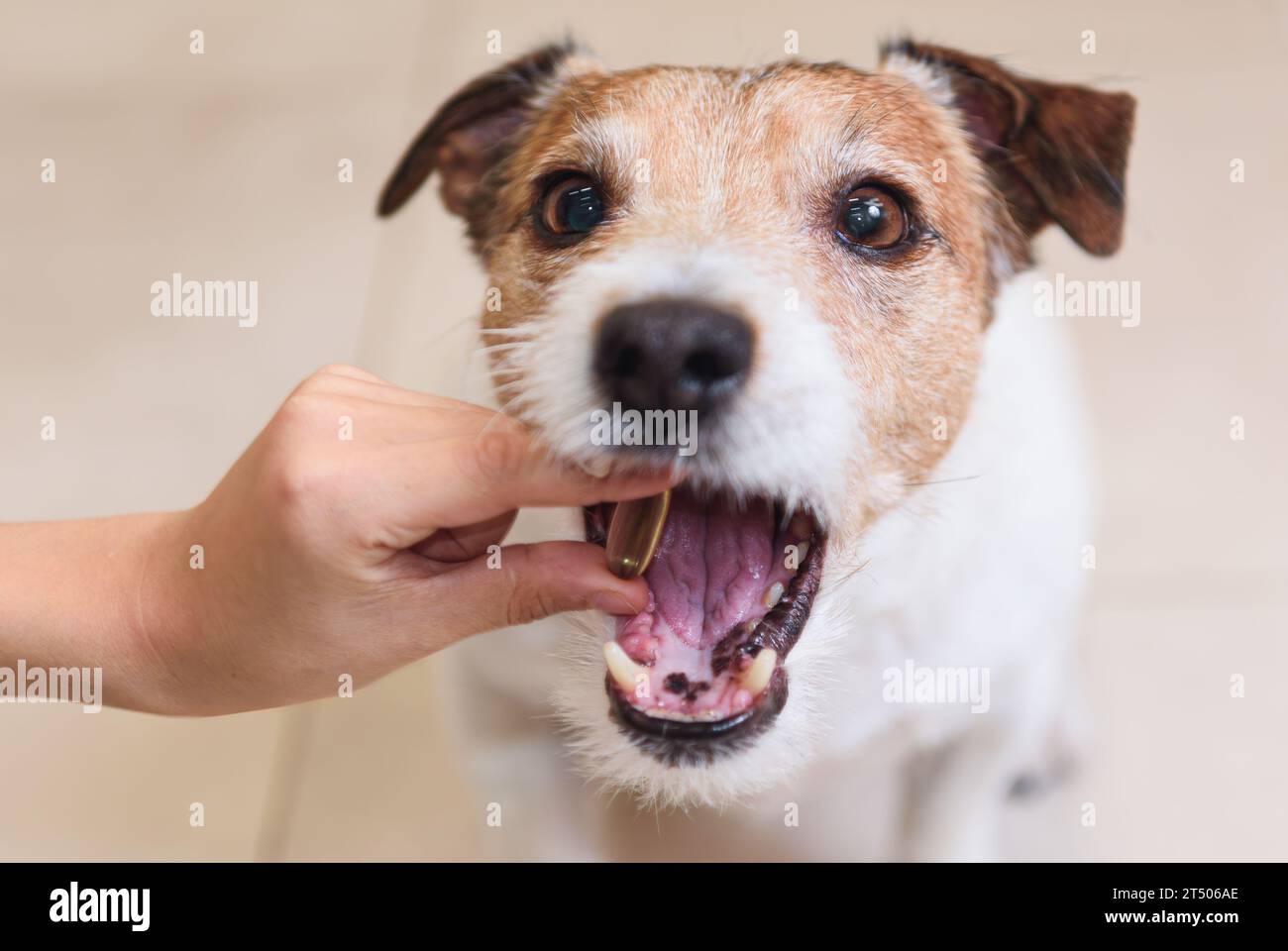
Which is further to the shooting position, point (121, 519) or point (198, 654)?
point (121, 519)

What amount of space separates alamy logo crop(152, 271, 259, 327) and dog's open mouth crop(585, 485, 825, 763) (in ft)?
7.11

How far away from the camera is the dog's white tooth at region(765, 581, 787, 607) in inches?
62.2

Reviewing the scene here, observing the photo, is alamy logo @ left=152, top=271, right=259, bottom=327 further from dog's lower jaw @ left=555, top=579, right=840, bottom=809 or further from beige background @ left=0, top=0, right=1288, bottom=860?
dog's lower jaw @ left=555, top=579, right=840, bottom=809

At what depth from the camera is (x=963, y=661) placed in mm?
2062

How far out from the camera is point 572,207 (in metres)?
1.71

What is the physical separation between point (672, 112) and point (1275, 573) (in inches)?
80.1

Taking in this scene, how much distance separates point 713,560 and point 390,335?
1.97 meters

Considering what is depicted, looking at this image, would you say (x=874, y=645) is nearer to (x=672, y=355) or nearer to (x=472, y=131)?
(x=672, y=355)

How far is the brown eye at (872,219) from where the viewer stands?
165cm

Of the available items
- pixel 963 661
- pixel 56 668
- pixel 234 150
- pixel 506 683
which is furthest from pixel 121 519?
pixel 234 150

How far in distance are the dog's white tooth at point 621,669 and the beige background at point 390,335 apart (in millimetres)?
673

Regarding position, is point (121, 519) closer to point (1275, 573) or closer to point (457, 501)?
point (457, 501)
